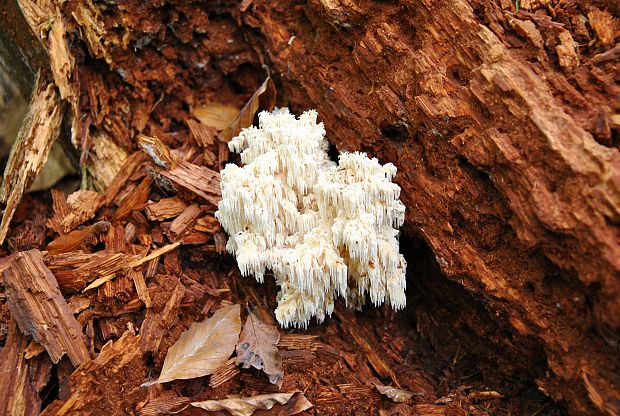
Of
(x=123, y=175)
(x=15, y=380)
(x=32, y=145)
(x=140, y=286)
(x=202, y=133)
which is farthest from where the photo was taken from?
(x=202, y=133)

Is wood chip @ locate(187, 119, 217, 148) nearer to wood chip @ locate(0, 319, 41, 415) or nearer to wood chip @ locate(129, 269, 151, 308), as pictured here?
wood chip @ locate(129, 269, 151, 308)

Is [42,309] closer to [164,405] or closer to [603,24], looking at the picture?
[164,405]

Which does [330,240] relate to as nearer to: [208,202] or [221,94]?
[208,202]

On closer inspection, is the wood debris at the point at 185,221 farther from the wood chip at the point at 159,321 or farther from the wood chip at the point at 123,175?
the wood chip at the point at 123,175

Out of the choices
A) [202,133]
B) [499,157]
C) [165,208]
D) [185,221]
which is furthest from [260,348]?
[202,133]

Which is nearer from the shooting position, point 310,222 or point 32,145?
point 310,222

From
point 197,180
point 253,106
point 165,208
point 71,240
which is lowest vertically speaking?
point 71,240

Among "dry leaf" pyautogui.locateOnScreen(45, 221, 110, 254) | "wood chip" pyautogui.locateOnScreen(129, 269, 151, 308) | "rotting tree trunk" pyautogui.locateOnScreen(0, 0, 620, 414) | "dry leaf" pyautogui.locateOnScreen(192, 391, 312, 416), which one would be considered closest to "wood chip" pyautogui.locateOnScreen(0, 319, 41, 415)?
"dry leaf" pyautogui.locateOnScreen(45, 221, 110, 254)
